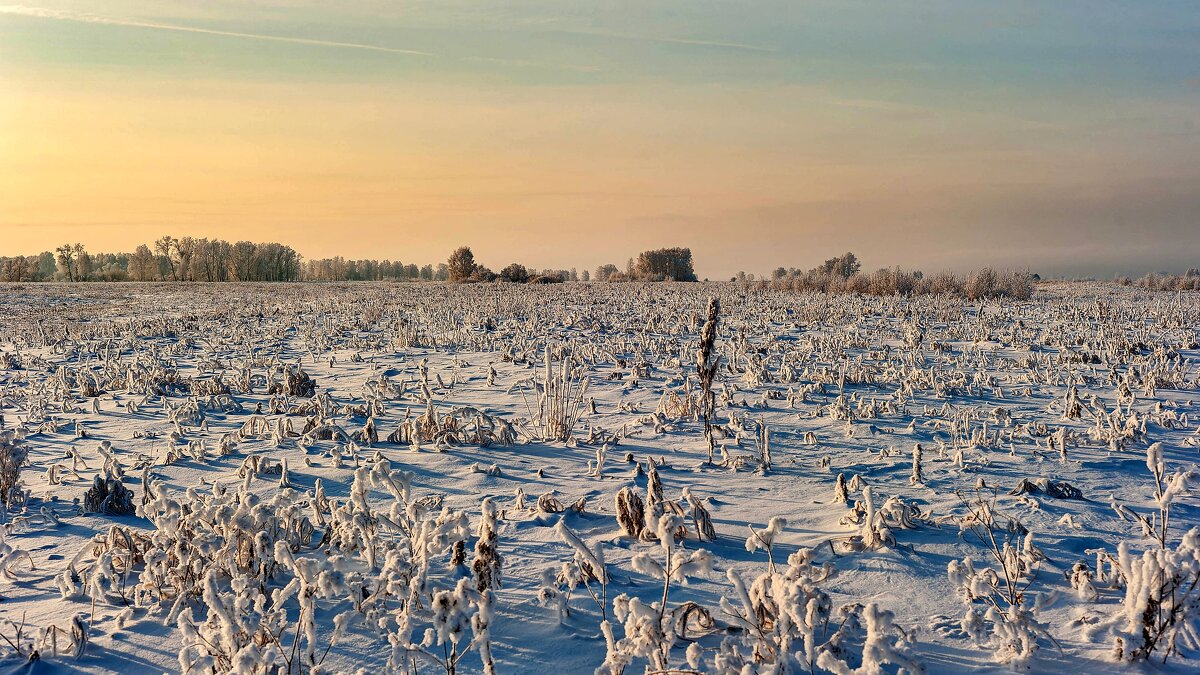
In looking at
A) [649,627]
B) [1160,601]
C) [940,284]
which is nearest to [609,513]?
[649,627]

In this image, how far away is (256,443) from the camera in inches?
277

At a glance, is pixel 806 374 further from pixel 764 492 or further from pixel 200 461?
pixel 200 461

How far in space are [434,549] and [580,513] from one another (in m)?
1.86

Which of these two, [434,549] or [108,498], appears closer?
[434,549]

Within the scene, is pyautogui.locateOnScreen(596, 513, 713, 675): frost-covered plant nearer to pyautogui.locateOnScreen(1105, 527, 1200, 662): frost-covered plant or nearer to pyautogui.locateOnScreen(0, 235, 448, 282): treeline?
pyautogui.locateOnScreen(1105, 527, 1200, 662): frost-covered plant

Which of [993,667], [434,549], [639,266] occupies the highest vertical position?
[639,266]

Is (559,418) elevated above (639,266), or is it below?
below

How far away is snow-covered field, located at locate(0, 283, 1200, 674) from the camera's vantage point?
300cm

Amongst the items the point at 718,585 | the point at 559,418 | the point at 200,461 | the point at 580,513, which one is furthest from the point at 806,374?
the point at 200,461

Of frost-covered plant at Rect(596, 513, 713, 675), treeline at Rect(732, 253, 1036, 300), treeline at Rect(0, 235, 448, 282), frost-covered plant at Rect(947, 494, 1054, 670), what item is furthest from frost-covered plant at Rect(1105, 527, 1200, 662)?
treeline at Rect(0, 235, 448, 282)

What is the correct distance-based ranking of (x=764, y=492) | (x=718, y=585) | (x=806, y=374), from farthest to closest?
1. (x=806, y=374)
2. (x=764, y=492)
3. (x=718, y=585)

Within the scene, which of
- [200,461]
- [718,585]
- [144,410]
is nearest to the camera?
[718,585]

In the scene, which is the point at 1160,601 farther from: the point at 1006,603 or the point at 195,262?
the point at 195,262

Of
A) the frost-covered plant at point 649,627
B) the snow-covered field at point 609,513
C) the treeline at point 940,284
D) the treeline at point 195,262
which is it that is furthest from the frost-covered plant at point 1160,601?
the treeline at point 195,262
